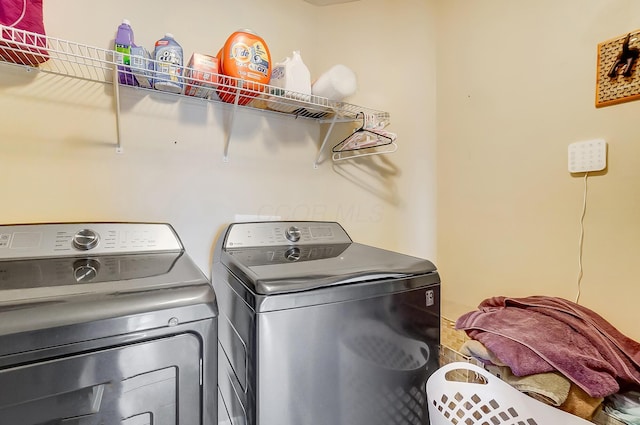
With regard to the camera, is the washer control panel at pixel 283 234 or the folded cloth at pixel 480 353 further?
the washer control panel at pixel 283 234

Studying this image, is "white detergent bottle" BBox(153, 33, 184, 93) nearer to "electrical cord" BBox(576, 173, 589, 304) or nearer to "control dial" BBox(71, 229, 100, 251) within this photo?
"control dial" BBox(71, 229, 100, 251)

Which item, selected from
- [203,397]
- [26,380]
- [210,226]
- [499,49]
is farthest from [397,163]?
[26,380]

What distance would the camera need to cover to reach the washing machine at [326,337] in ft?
2.69

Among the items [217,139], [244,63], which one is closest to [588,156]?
[244,63]

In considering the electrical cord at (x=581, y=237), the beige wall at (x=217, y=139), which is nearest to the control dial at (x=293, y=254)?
the beige wall at (x=217, y=139)

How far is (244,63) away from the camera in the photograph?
1.24 meters

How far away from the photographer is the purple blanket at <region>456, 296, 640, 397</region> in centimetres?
90

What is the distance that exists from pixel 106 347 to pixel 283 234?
0.87 meters

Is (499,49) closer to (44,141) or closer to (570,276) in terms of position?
(570,276)

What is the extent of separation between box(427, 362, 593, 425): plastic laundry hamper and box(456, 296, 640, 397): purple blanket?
0.25 ft

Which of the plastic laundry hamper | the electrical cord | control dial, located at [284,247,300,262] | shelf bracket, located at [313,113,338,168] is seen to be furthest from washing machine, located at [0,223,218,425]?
the electrical cord

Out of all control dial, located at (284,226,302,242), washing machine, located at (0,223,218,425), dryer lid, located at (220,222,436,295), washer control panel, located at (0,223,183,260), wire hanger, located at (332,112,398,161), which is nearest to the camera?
washing machine, located at (0,223,218,425)

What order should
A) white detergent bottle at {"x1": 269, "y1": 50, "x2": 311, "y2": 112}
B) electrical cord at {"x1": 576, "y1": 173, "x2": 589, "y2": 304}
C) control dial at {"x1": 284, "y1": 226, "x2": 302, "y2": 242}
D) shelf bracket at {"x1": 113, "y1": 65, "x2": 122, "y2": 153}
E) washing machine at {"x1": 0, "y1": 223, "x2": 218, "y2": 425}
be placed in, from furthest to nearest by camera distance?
control dial at {"x1": 284, "y1": 226, "x2": 302, "y2": 242}, white detergent bottle at {"x1": 269, "y1": 50, "x2": 311, "y2": 112}, electrical cord at {"x1": 576, "y1": 173, "x2": 589, "y2": 304}, shelf bracket at {"x1": 113, "y1": 65, "x2": 122, "y2": 153}, washing machine at {"x1": 0, "y1": 223, "x2": 218, "y2": 425}

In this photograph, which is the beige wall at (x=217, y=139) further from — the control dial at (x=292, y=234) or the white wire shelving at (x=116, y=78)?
the control dial at (x=292, y=234)
